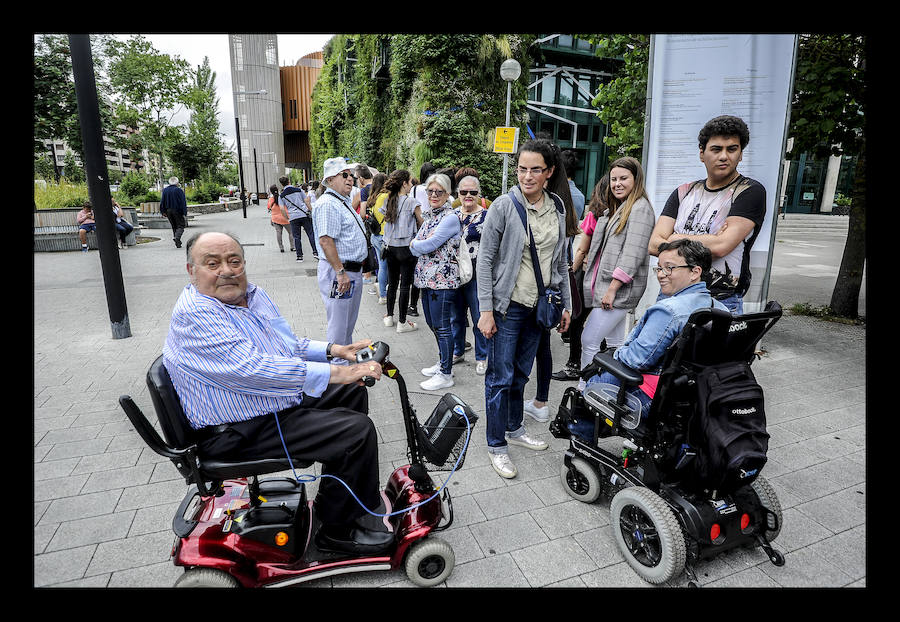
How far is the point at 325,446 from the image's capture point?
214 cm

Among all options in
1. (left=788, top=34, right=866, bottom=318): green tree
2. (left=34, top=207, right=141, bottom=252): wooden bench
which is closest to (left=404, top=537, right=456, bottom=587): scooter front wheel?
(left=788, top=34, right=866, bottom=318): green tree

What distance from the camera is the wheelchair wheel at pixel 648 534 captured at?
2.17 m

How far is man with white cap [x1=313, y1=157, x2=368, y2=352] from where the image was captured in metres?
4.06

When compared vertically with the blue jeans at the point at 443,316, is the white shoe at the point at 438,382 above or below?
below

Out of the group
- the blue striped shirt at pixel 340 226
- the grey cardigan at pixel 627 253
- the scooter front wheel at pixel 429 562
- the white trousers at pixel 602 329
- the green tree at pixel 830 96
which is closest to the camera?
the scooter front wheel at pixel 429 562

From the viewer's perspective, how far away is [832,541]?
2.58 metres

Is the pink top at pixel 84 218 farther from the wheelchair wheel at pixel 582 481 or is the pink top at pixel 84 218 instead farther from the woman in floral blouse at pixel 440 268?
the wheelchair wheel at pixel 582 481

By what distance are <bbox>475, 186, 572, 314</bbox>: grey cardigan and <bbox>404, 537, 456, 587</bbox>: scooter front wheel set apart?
138cm

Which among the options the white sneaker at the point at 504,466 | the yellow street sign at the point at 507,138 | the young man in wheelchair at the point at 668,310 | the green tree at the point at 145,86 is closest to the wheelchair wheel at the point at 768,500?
the young man in wheelchair at the point at 668,310

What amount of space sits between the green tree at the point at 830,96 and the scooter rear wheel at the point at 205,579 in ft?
22.9

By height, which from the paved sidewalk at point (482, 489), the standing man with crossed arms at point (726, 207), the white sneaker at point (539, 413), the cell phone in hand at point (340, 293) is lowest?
the paved sidewalk at point (482, 489)

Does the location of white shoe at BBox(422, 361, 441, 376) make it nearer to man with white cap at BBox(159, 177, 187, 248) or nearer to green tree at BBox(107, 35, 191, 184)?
man with white cap at BBox(159, 177, 187, 248)
